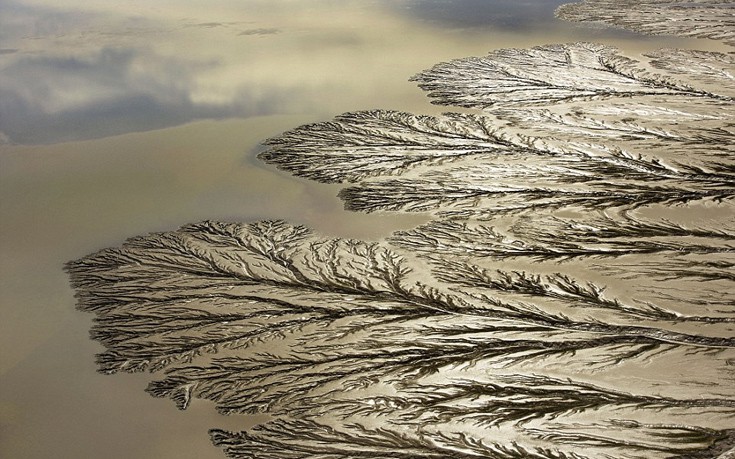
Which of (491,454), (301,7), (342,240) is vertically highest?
(301,7)

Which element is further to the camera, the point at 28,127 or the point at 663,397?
the point at 28,127

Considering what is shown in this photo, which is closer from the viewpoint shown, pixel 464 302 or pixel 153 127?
pixel 464 302

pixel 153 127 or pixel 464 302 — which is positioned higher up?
pixel 153 127

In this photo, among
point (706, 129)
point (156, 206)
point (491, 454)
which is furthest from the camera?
point (706, 129)

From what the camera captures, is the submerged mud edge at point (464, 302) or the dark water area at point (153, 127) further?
the dark water area at point (153, 127)

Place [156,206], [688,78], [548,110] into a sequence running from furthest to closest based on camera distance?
[688,78] → [548,110] → [156,206]

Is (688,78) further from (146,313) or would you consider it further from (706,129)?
(146,313)

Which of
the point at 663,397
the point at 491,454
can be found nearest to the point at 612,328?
the point at 663,397

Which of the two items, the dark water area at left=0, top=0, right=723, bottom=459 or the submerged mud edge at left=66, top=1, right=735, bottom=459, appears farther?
the dark water area at left=0, top=0, right=723, bottom=459
